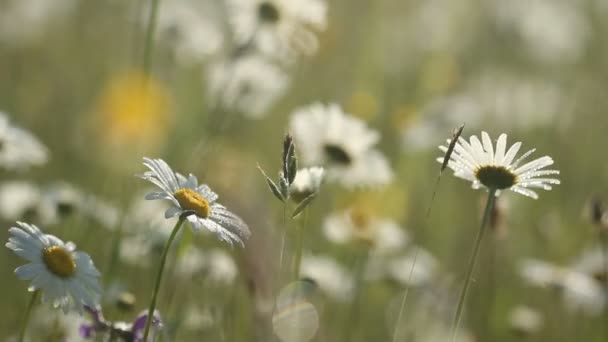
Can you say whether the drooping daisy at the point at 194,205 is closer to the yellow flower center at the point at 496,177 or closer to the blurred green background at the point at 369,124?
the blurred green background at the point at 369,124

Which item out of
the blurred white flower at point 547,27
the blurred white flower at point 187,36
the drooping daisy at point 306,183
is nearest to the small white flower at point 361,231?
the drooping daisy at point 306,183

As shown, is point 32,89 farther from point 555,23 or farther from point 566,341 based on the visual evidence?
point 555,23

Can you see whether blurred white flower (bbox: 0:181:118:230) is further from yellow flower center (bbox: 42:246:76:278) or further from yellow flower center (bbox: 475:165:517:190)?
yellow flower center (bbox: 475:165:517:190)

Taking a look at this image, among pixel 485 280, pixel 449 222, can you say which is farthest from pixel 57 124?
pixel 485 280

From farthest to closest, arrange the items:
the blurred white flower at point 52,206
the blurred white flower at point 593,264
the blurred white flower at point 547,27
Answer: the blurred white flower at point 547,27 → the blurred white flower at point 593,264 → the blurred white flower at point 52,206

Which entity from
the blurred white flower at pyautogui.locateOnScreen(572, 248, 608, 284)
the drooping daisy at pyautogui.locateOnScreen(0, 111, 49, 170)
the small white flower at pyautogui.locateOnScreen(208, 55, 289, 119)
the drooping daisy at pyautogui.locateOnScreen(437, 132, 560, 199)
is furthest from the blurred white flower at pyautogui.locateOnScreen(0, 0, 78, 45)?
the drooping daisy at pyautogui.locateOnScreen(437, 132, 560, 199)

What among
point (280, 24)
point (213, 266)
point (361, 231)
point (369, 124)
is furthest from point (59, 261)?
point (369, 124)

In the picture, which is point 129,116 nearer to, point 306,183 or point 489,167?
point 306,183
